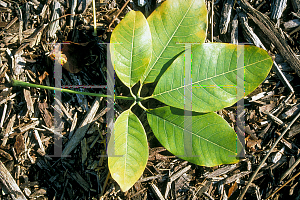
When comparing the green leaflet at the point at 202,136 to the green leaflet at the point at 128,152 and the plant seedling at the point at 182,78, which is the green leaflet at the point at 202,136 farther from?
the green leaflet at the point at 128,152

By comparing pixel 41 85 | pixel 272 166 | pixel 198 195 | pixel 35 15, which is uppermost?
pixel 35 15

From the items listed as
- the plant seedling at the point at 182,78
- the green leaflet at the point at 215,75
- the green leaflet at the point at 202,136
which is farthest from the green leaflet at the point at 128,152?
the green leaflet at the point at 215,75

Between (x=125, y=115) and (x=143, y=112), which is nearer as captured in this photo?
(x=125, y=115)

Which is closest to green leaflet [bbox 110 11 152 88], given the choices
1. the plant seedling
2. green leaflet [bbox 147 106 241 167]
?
the plant seedling

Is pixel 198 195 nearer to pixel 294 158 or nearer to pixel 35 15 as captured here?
pixel 294 158

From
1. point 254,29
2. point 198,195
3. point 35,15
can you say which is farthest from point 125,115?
point 254,29
